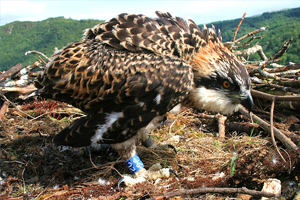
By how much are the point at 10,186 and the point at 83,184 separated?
1.09 m

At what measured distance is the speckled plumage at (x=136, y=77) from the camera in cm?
239

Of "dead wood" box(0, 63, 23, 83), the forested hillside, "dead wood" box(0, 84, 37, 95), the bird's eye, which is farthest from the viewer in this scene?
the forested hillside

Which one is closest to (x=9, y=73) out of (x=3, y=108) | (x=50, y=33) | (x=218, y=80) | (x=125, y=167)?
(x=3, y=108)

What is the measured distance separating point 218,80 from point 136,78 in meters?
1.07

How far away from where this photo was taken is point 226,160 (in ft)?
9.52

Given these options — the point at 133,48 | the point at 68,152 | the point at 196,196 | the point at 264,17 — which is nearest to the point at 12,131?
the point at 68,152

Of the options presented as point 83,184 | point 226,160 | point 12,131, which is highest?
point 12,131

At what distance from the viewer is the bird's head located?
2.59 metres

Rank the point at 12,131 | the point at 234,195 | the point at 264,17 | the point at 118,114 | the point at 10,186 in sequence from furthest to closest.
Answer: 1. the point at 264,17
2. the point at 12,131
3. the point at 10,186
4. the point at 118,114
5. the point at 234,195

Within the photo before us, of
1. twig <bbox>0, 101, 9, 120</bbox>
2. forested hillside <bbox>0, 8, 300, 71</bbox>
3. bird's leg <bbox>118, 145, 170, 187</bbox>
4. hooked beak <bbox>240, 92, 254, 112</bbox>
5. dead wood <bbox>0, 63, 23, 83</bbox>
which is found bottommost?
bird's leg <bbox>118, 145, 170, 187</bbox>

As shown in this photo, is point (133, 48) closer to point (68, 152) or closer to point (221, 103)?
point (221, 103)

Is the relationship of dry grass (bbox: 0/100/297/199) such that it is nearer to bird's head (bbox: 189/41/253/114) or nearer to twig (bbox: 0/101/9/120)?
twig (bbox: 0/101/9/120)

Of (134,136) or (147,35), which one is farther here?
(134,136)

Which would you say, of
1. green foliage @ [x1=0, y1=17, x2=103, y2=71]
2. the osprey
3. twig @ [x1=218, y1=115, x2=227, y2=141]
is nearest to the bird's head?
the osprey
